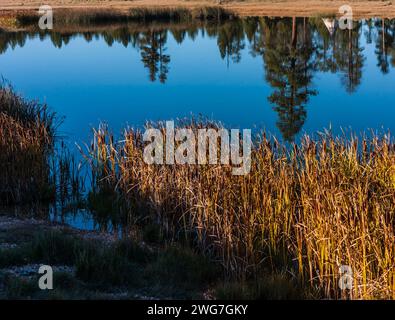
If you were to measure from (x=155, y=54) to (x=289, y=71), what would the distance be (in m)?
10.3

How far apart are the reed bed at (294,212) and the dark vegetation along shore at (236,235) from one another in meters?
0.02

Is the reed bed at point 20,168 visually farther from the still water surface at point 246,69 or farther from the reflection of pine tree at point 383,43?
the reflection of pine tree at point 383,43

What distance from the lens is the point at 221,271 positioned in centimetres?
831

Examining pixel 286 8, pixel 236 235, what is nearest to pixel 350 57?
pixel 286 8

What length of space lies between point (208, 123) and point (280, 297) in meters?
4.22

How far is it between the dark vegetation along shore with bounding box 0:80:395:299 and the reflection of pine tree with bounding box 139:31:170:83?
19677 millimetres

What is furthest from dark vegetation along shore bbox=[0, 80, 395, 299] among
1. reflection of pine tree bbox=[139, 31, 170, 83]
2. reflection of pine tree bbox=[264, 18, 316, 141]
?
reflection of pine tree bbox=[139, 31, 170, 83]

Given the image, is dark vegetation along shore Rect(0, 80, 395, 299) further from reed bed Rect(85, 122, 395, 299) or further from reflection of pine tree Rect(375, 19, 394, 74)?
reflection of pine tree Rect(375, 19, 394, 74)

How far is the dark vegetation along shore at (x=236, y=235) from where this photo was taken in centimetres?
716

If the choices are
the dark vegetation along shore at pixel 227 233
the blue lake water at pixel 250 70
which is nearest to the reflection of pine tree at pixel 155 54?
the blue lake water at pixel 250 70

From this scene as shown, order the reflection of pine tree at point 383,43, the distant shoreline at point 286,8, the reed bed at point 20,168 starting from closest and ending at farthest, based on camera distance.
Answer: the reed bed at point 20,168 < the reflection of pine tree at point 383,43 < the distant shoreline at point 286,8

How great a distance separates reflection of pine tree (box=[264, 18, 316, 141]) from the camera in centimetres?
2048

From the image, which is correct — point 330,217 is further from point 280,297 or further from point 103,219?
point 103,219
